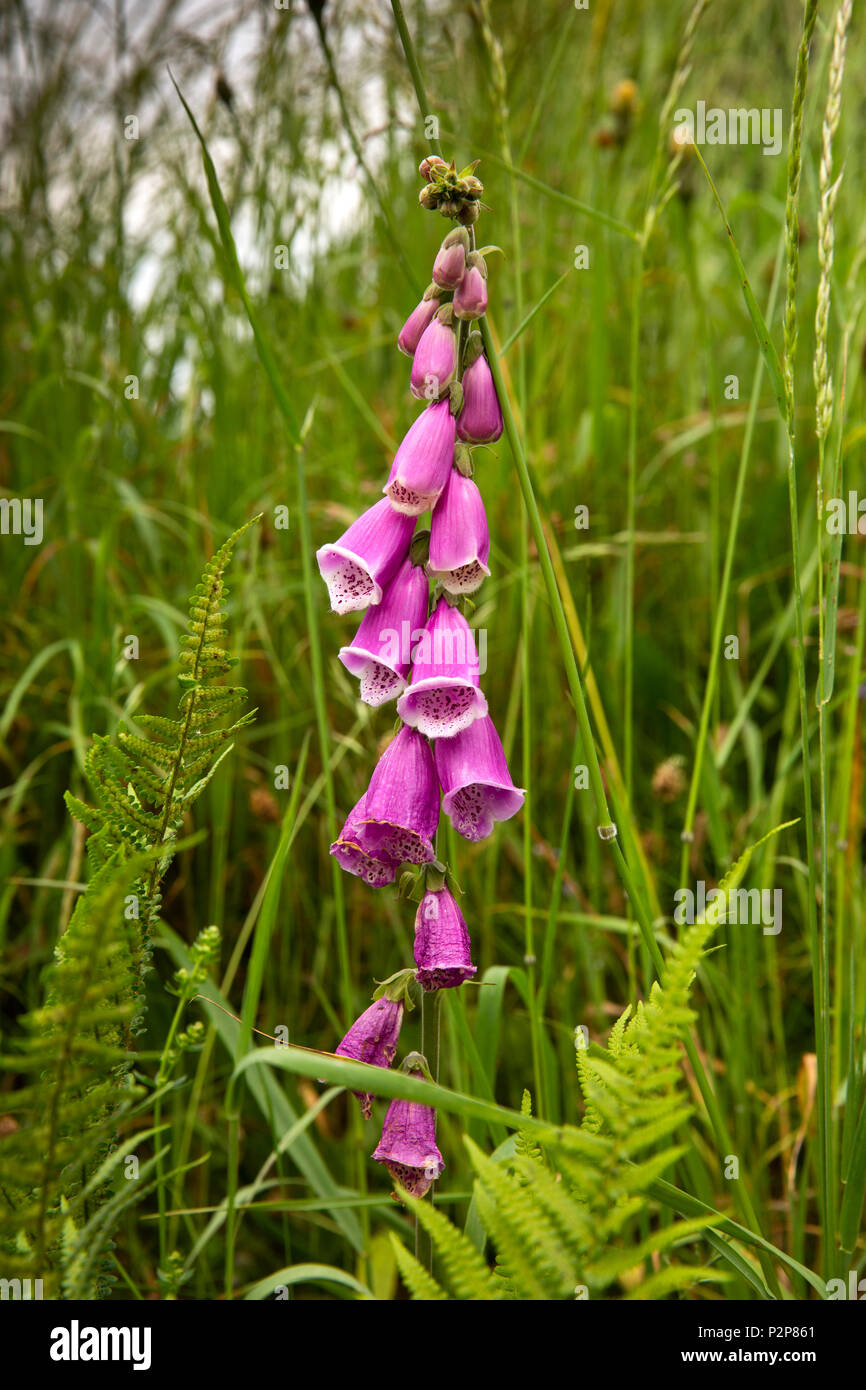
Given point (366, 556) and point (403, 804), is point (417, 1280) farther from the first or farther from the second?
point (366, 556)

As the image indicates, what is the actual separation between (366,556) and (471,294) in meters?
0.33

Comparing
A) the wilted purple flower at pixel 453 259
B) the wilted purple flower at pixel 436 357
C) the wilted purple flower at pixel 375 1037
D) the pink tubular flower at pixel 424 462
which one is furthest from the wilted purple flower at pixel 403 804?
the wilted purple flower at pixel 453 259

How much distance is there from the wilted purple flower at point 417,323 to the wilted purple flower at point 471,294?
6cm

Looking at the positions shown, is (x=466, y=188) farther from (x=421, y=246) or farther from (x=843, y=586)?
(x=421, y=246)

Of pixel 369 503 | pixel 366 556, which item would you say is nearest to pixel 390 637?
pixel 366 556

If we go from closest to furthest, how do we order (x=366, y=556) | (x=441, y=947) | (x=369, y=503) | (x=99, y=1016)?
(x=99, y=1016)
(x=441, y=947)
(x=366, y=556)
(x=369, y=503)

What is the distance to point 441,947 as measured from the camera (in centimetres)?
111

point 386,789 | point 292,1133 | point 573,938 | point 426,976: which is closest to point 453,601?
point 386,789

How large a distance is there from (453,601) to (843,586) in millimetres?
2025

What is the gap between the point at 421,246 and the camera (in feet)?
10.8

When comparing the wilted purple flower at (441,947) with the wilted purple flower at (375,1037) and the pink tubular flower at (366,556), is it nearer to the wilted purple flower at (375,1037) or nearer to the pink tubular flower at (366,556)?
the wilted purple flower at (375,1037)

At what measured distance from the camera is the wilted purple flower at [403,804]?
1139mm

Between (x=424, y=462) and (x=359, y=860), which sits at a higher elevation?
(x=424, y=462)

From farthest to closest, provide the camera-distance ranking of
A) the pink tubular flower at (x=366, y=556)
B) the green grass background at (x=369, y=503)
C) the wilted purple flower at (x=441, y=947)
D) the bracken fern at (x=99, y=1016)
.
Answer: the green grass background at (x=369, y=503), the pink tubular flower at (x=366, y=556), the wilted purple flower at (x=441, y=947), the bracken fern at (x=99, y=1016)
